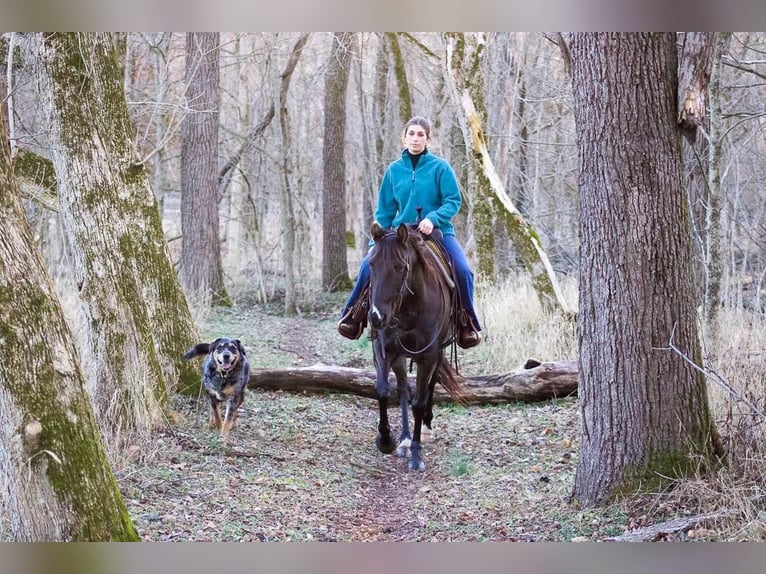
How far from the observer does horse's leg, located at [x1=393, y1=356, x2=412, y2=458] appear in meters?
7.01

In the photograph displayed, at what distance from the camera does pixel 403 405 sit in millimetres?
7090

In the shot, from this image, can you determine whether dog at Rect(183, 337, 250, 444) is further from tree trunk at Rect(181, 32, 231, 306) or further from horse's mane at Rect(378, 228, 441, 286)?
tree trunk at Rect(181, 32, 231, 306)

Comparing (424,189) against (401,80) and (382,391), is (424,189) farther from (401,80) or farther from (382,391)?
(401,80)

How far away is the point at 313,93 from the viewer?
69.9 feet

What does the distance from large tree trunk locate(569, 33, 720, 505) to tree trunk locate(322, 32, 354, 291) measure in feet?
39.2

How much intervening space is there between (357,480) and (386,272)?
1585mm

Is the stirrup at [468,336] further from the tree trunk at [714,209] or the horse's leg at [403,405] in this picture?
the tree trunk at [714,209]

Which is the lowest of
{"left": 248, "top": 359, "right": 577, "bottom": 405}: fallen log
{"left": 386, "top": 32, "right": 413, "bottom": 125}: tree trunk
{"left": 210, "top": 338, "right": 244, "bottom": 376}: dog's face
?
{"left": 248, "top": 359, "right": 577, "bottom": 405}: fallen log

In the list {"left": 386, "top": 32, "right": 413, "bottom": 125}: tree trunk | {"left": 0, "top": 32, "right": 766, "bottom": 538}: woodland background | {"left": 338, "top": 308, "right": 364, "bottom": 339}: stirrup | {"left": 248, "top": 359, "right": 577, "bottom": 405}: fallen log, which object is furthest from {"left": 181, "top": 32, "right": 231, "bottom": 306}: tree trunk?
{"left": 338, "top": 308, "right": 364, "bottom": 339}: stirrup

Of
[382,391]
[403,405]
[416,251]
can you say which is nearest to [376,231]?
[416,251]

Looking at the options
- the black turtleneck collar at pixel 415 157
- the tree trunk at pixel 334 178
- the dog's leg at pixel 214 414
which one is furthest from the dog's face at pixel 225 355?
the tree trunk at pixel 334 178

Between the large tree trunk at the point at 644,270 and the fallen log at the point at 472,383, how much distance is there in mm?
3014
